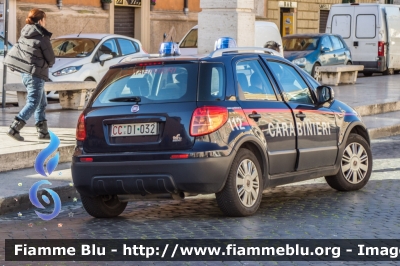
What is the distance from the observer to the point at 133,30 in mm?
37125

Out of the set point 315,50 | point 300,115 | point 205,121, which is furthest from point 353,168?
point 315,50

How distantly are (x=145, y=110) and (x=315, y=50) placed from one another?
71.9ft

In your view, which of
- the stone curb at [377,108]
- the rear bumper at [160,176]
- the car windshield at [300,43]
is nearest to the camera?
the rear bumper at [160,176]

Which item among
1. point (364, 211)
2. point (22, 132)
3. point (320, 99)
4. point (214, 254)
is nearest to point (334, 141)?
point (320, 99)

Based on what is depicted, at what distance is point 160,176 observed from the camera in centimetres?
850

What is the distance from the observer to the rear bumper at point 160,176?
8.48m

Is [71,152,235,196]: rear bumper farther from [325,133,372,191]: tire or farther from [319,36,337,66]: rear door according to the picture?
→ [319,36,337,66]: rear door

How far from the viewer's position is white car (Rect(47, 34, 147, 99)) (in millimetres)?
22109

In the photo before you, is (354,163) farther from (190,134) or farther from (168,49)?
(190,134)

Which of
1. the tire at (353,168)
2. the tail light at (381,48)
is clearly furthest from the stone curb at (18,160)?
the tail light at (381,48)

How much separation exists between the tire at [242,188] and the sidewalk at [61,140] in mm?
2090

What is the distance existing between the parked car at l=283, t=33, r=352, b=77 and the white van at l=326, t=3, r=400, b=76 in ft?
9.86

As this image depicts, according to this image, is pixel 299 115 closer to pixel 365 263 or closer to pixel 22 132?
pixel 365 263

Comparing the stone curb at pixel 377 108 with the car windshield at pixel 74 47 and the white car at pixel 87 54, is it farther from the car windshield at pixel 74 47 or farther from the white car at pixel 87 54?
the car windshield at pixel 74 47
